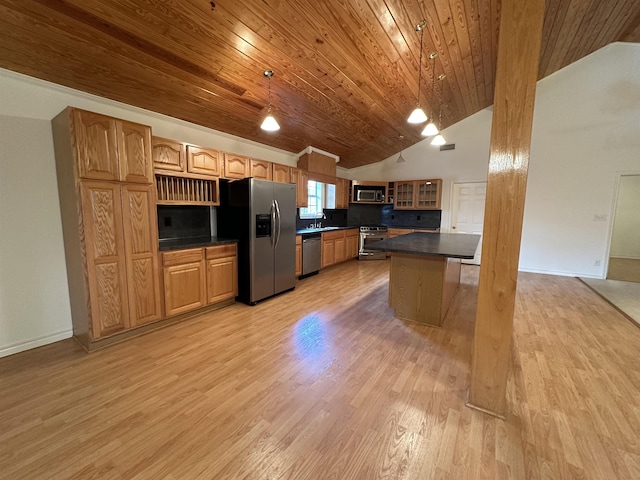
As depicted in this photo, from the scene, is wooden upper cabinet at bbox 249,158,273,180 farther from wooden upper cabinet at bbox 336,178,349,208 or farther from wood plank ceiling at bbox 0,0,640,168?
wooden upper cabinet at bbox 336,178,349,208

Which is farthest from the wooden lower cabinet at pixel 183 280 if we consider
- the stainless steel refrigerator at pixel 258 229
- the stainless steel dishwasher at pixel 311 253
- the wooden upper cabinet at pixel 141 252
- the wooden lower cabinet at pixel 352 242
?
the wooden lower cabinet at pixel 352 242

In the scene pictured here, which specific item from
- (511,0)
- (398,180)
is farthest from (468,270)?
(511,0)

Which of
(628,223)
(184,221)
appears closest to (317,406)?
(184,221)

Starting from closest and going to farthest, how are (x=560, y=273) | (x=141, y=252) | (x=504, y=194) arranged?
(x=504, y=194) → (x=141, y=252) → (x=560, y=273)

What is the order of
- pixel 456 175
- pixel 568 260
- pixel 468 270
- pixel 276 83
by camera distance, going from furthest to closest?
pixel 456 175 < pixel 468 270 < pixel 568 260 < pixel 276 83

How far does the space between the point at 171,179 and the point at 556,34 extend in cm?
565

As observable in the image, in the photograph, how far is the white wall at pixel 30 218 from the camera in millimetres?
2234

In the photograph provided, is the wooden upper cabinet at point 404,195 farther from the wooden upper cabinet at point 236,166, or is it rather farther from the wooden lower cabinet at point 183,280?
the wooden lower cabinet at point 183,280

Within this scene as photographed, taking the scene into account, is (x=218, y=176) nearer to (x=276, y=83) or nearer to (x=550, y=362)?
(x=276, y=83)

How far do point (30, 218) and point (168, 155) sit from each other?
1328mm

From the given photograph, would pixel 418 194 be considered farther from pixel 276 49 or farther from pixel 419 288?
pixel 276 49

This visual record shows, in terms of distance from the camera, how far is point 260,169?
4.02 m

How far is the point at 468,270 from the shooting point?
556 cm

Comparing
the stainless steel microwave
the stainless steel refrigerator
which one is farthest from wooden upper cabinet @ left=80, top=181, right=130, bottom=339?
the stainless steel microwave
